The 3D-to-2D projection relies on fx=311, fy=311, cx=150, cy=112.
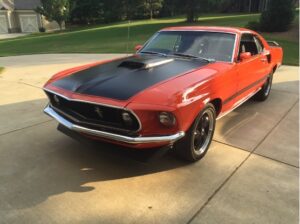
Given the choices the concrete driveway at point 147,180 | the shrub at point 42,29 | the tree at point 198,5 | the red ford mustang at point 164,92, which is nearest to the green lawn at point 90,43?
the tree at point 198,5

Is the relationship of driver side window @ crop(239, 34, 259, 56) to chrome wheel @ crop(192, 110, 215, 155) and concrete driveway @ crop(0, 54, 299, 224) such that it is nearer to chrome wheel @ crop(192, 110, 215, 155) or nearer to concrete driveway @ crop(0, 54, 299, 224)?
concrete driveway @ crop(0, 54, 299, 224)

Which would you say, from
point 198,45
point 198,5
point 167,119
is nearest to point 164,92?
point 167,119

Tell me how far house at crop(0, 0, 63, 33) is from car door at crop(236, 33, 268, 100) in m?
40.1

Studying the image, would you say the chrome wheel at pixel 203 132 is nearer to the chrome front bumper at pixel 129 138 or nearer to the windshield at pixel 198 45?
the chrome front bumper at pixel 129 138

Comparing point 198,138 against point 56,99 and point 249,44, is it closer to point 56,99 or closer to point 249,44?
point 56,99

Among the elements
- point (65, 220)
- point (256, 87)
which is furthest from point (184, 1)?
point (65, 220)

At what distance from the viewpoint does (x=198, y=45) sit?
456 centimetres

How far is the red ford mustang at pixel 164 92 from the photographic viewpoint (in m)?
3.02

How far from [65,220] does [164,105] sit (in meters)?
1.34

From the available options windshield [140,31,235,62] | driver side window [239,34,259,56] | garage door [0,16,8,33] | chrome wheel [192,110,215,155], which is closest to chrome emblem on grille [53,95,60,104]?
chrome wheel [192,110,215,155]

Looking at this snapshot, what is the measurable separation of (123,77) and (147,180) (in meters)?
1.17

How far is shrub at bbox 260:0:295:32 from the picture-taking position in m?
17.9

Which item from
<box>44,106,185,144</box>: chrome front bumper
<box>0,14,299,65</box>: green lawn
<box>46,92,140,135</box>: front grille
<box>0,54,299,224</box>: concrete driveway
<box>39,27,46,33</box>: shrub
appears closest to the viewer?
<box>0,54,299,224</box>: concrete driveway

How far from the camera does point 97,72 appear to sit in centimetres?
386
